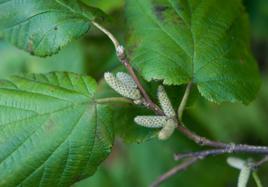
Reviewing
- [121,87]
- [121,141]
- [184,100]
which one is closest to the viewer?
[121,87]

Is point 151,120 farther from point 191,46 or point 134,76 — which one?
point 191,46

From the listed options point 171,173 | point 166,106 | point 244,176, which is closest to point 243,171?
point 244,176

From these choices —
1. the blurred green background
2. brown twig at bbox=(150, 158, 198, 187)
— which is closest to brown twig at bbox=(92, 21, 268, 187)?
brown twig at bbox=(150, 158, 198, 187)

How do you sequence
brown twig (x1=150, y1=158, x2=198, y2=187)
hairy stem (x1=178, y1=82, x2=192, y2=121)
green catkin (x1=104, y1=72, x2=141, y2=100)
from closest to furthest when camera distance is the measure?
1. green catkin (x1=104, y1=72, x2=141, y2=100)
2. hairy stem (x1=178, y1=82, x2=192, y2=121)
3. brown twig (x1=150, y1=158, x2=198, y2=187)

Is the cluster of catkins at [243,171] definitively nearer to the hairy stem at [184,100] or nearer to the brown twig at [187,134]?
the brown twig at [187,134]

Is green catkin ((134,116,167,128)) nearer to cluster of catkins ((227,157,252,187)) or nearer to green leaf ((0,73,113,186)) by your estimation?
green leaf ((0,73,113,186))

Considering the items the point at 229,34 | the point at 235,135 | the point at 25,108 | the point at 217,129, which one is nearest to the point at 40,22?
the point at 25,108

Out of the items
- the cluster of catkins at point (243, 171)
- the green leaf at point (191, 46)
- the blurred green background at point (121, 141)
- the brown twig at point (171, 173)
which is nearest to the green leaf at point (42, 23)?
the green leaf at point (191, 46)
